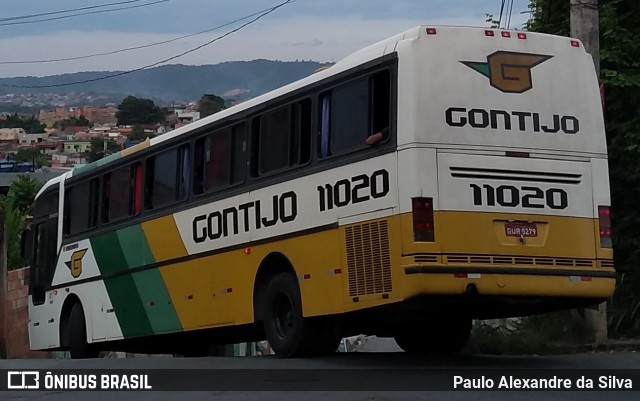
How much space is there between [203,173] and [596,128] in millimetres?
5294

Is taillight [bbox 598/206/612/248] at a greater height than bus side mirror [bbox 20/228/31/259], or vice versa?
bus side mirror [bbox 20/228/31/259]

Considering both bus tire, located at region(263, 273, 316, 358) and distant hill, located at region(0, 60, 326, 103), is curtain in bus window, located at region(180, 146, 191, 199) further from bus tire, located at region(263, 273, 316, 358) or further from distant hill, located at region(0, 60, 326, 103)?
distant hill, located at region(0, 60, 326, 103)

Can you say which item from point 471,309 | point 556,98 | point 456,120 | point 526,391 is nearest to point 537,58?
point 556,98

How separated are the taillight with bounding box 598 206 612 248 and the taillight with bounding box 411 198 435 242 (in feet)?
6.52

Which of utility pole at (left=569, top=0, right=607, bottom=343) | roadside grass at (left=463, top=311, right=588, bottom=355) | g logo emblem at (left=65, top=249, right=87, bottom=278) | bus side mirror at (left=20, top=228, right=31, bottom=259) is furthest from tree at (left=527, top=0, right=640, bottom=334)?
Result: bus side mirror at (left=20, top=228, right=31, bottom=259)

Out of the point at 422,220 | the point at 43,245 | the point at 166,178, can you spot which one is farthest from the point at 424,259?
the point at 43,245

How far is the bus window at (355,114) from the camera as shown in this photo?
474 inches

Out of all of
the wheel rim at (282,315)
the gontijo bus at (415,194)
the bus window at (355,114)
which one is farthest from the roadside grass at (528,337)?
the bus window at (355,114)

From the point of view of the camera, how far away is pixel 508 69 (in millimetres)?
12188

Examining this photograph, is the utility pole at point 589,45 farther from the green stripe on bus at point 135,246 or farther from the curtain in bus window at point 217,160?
the green stripe on bus at point 135,246

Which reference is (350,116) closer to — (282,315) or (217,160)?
(282,315)

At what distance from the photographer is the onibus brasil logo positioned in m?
12.1

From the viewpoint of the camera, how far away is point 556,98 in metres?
12.3

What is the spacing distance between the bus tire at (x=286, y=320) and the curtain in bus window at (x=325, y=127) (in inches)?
59.8
